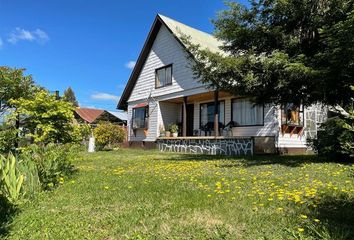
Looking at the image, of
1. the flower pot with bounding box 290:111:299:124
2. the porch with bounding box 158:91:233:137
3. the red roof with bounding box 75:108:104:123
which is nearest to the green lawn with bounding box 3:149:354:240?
the flower pot with bounding box 290:111:299:124

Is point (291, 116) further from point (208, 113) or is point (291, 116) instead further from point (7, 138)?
point (7, 138)

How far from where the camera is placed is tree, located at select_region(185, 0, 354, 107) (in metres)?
10.3

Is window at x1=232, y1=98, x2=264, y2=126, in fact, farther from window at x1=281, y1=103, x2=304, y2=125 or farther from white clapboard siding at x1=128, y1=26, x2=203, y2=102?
white clapboard siding at x1=128, y1=26, x2=203, y2=102

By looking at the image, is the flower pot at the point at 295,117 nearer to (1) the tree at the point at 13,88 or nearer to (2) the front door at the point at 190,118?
(2) the front door at the point at 190,118

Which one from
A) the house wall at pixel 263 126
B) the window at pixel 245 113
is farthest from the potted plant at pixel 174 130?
the window at pixel 245 113

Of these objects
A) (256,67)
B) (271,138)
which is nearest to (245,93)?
(256,67)

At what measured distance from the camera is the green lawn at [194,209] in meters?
4.04

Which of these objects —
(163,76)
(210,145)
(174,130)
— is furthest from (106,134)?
(210,145)

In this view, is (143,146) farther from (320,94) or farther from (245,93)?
(320,94)

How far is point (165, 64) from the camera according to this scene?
73.8 feet

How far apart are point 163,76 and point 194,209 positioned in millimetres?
18348

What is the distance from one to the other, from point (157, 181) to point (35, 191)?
7.97 feet

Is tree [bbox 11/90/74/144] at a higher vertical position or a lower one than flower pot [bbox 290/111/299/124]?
lower

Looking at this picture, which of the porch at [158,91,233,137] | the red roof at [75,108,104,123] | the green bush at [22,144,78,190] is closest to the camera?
the green bush at [22,144,78,190]
